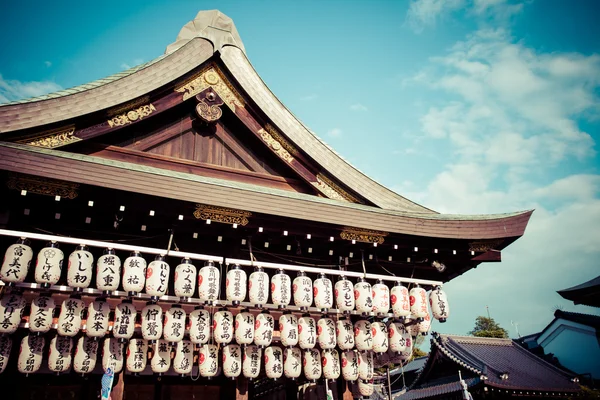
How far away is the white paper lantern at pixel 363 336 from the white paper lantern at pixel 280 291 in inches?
69.4

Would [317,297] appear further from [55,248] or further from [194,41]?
[194,41]

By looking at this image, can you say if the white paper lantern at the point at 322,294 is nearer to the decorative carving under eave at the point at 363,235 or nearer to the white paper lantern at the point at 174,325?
the decorative carving under eave at the point at 363,235

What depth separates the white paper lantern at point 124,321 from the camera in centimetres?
688

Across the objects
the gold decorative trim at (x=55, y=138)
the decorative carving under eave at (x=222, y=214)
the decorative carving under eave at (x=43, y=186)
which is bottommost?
the decorative carving under eave at (x=222, y=214)

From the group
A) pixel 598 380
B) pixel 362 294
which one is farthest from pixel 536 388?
pixel 362 294

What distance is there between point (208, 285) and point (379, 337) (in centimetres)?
381

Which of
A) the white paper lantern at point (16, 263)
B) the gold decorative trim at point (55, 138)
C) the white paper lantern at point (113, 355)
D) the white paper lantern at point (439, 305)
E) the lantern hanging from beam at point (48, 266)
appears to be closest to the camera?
the white paper lantern at point (16, 263)

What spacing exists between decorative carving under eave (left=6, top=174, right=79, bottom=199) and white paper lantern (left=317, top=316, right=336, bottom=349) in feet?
16.5

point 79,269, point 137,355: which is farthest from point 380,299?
point 79,269

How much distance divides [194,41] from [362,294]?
21.6ft

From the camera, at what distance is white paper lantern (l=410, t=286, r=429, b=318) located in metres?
9.13

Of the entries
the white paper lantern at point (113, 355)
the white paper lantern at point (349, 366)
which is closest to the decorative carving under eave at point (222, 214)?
the white paper lantern at point (113, 355)

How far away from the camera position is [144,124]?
9.33 meters

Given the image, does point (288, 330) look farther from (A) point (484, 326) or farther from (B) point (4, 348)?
(A) point (484, 326)
